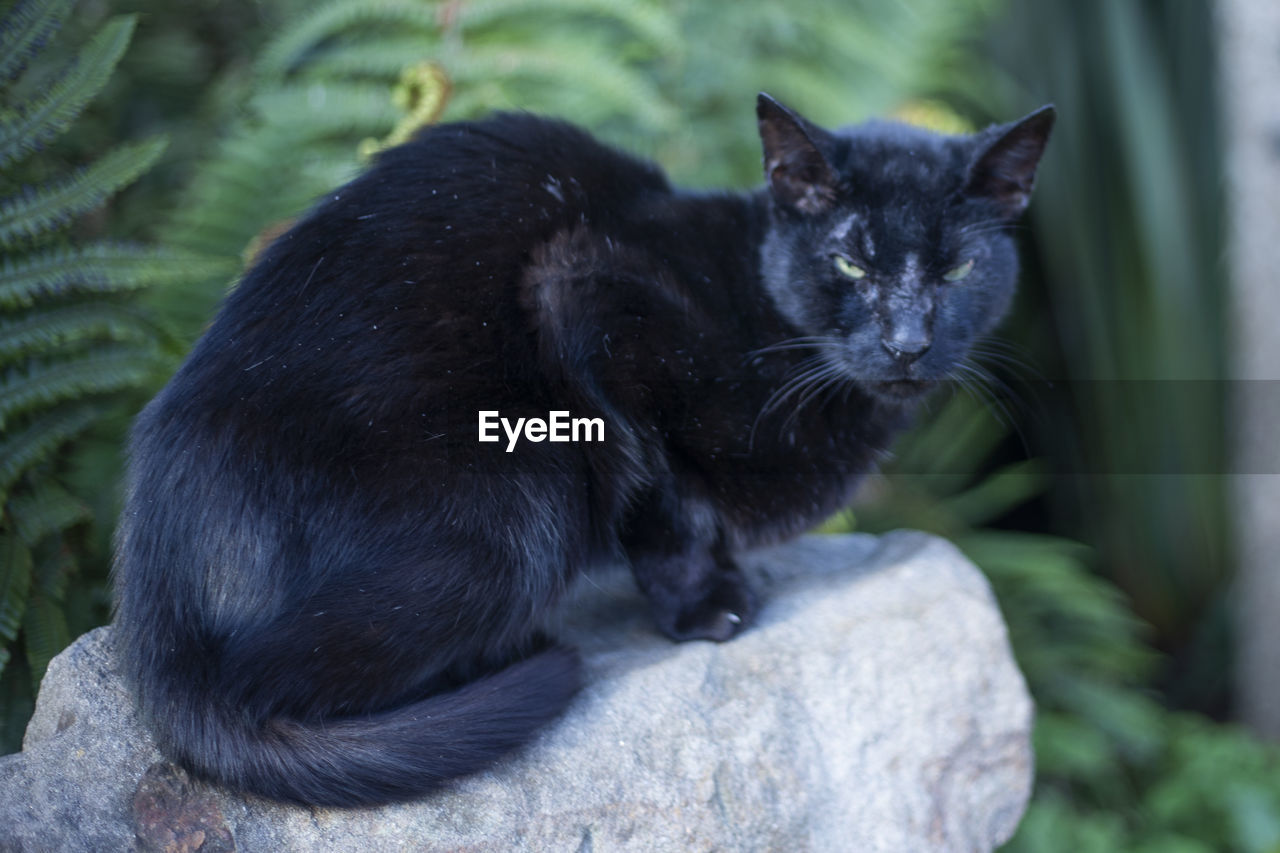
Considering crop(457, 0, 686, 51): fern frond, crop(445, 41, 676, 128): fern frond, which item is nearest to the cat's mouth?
crop(445, 41, 676, 128): fern frond

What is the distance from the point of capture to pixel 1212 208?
3.12 m

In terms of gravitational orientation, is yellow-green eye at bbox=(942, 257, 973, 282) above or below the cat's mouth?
above

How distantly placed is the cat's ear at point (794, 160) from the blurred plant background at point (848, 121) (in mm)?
516

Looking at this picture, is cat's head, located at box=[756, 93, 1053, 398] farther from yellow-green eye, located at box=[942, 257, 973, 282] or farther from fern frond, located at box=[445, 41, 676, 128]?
fern frond, located at box=[445, 41, 676, 128]

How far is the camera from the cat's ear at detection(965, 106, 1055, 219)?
164cm

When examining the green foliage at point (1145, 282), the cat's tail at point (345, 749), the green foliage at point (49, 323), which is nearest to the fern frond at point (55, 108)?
the green foliage at point (49, 323)

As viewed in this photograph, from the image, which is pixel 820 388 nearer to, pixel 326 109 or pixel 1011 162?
pixel 1011 162

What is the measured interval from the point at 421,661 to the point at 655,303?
0.65 meters

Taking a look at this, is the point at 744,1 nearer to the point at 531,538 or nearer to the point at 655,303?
the point at 655,303

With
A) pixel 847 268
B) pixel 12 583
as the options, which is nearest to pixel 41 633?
pixel 12 583

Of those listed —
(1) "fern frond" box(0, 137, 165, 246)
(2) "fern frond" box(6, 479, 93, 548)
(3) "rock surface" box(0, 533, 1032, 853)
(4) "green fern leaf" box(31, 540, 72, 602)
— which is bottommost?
(3) "rock surface" box(0, 533, 1032, 853)

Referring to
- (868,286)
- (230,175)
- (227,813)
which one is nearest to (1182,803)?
(868,286)

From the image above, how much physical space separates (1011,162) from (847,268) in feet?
1.04

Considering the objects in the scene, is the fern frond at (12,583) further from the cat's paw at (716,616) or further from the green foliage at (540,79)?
the cat's paw at (716,616)
